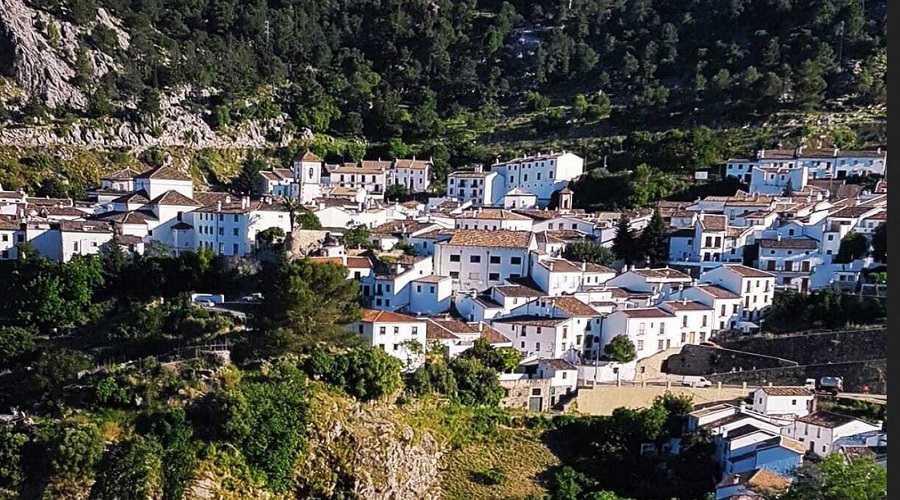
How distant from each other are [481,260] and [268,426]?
4.37m

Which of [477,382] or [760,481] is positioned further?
[477,382]

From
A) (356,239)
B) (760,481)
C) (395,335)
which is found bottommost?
(760,481)

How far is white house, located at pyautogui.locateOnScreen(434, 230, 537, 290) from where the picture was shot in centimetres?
1121

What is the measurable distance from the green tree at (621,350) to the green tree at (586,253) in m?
2.23

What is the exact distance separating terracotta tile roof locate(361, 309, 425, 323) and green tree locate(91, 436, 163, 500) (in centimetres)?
275

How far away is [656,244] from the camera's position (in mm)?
12430

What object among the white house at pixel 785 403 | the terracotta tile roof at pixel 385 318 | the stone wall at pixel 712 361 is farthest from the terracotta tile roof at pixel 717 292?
the terracotta tile roof at pixel 385 318

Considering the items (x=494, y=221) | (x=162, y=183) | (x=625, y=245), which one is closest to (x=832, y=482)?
(x=625, y=245)

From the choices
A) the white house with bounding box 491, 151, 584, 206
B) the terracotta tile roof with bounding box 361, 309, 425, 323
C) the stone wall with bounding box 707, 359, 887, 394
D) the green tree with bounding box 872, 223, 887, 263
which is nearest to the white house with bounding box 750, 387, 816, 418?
the stone wall with bounding box 707, 359, 887, 394

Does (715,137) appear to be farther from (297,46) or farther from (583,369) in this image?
(297,46)

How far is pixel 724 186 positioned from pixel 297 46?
14.0m

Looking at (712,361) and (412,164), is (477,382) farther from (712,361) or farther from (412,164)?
(412,164)

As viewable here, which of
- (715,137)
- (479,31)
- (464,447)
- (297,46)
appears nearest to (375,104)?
(297,46)

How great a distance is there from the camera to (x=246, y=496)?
24.7ft
